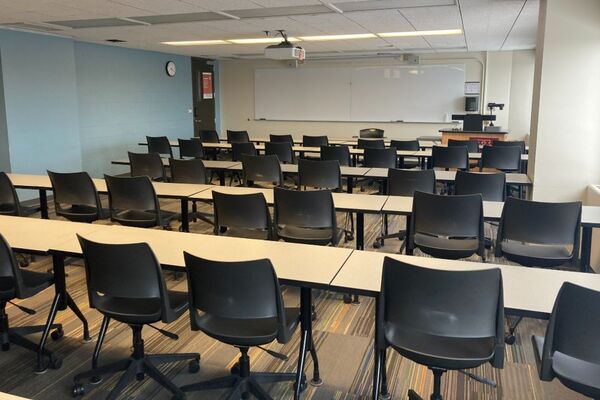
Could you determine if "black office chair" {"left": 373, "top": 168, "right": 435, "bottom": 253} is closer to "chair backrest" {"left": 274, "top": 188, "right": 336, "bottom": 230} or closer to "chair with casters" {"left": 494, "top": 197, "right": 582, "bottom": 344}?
"chair backrest" {"left": 274, "top": 188, "right": 336, "bottom": 230}

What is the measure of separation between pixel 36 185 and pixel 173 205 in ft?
8.69

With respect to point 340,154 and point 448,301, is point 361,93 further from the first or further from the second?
point 448,301

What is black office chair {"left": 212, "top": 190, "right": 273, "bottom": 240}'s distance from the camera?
3941 mm

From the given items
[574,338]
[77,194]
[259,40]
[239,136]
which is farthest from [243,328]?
[239,136]

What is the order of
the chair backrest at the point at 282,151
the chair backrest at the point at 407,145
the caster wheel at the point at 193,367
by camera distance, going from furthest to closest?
the chair backrest at the point at 407,145 < the chair backrest at the point at 282,151 < the caster wheel at the point at 193,367

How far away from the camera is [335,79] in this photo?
12.5 meters

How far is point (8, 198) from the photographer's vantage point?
4.87 m

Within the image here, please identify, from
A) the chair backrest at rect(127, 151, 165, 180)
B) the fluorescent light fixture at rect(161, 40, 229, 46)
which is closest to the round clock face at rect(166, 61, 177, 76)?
the fluorescent light fixture at rect(161, 40, 229, 46)

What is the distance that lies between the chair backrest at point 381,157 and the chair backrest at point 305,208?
3.18 metres

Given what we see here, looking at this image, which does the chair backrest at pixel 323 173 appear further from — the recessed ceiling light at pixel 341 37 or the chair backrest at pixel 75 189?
the recessed ceiling light at pixel 341 37

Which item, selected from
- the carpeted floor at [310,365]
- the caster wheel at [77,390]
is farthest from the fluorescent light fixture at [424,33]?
the caster wheel at [77,390]

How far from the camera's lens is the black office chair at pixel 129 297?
2.52 m

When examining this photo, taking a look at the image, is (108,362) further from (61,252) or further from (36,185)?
(36,185)

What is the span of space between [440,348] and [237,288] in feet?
3.01
